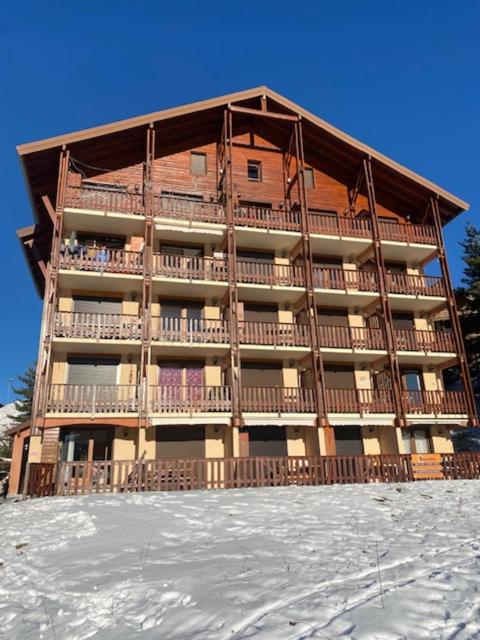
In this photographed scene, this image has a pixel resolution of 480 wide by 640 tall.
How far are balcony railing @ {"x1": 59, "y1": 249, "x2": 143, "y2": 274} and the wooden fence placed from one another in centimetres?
1016

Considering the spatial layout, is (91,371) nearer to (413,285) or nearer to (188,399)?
(188,399)

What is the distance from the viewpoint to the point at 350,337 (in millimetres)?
26578

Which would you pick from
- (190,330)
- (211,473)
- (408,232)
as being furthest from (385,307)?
(211,473)

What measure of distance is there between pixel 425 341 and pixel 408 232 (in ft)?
22.6

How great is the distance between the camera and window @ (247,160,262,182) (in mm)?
30233

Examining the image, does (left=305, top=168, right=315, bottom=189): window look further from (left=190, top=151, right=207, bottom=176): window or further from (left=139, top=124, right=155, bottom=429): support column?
(left=139, top=124, right=155, bottom=429): support column

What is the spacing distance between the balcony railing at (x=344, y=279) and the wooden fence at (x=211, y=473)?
1081 centimetres

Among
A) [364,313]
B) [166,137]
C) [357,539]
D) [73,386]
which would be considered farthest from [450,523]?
[166,137]

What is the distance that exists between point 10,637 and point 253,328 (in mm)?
20425

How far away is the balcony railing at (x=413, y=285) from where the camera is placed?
28531 millimetres

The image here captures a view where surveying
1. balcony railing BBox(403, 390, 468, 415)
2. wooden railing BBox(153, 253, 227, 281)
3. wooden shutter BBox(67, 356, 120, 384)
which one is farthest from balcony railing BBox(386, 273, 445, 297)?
wooden shutter BBox(67, 356, 120, 384)

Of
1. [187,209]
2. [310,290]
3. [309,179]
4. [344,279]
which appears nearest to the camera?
[310,290]

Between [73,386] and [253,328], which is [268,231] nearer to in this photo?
[253,328]

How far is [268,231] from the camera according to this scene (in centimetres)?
2725
